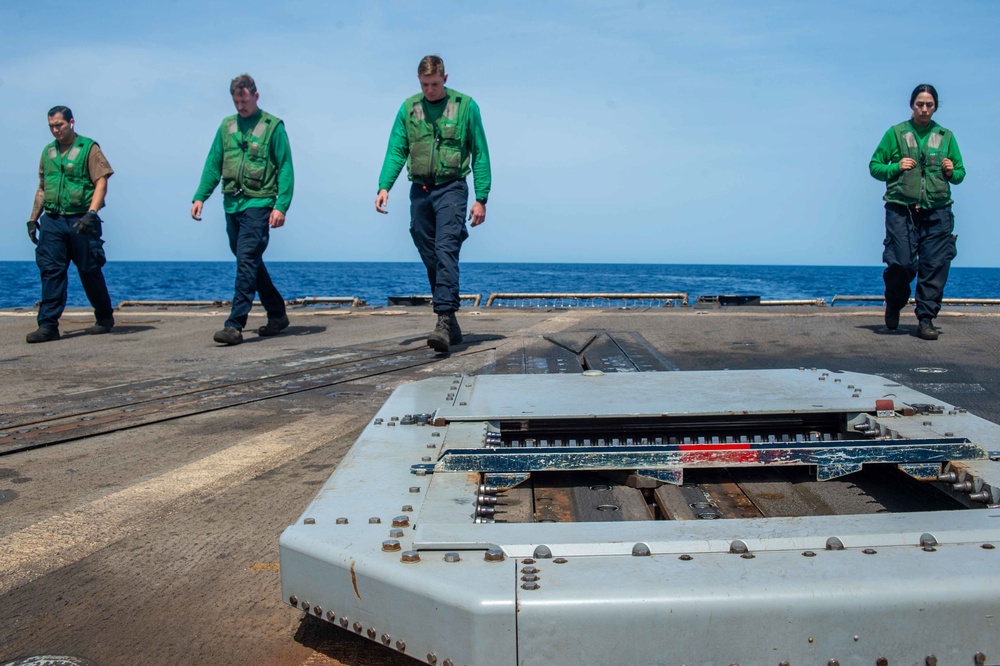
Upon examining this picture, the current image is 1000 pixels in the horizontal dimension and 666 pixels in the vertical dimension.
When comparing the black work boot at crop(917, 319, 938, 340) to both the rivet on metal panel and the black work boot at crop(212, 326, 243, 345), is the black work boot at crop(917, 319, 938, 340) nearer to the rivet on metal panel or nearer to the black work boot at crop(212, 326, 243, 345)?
the black work boot at crop(212, 326, 243, 345)

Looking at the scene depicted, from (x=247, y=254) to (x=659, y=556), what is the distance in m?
6.49

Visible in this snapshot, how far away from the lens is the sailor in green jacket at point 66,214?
303 inches

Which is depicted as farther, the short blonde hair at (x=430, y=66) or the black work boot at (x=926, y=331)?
the black work boot at (x=926, y=331)

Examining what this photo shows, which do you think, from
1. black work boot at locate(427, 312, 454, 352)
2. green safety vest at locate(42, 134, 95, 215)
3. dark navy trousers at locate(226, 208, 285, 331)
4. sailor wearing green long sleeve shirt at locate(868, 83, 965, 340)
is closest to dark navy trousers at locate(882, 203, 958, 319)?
sailor wearing green long sleeve shirt at locate(868, 83, 965, 340)

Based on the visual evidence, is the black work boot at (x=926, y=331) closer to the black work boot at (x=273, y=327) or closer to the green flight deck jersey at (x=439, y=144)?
the green flight deck jersey at (x=439, y=144)

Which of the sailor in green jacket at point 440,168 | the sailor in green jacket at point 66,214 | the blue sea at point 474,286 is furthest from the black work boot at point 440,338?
the blue sea at point 474,286

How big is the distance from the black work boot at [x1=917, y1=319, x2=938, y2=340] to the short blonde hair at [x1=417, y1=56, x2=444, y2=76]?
4109 mm

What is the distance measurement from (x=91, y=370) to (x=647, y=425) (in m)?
4.24

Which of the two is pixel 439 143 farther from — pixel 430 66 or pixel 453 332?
pixel 453 332

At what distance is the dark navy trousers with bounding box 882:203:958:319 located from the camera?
6973 millimetres

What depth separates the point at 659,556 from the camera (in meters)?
1.55

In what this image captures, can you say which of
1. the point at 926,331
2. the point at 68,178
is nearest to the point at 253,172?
the point at 68,178

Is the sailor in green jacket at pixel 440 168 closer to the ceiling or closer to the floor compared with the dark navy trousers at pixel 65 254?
→ closer to the ceiling

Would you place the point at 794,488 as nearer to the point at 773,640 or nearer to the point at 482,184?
the point at 773,640
